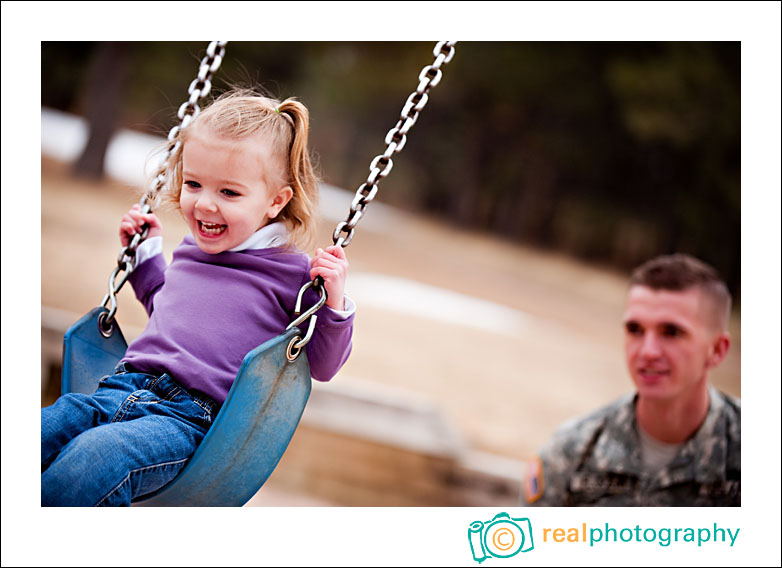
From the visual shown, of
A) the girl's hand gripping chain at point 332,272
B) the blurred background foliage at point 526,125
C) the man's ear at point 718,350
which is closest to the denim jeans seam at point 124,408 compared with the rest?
the girl's hand gripping chain at point 332,272

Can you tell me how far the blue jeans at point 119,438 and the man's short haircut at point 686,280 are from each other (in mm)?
1376

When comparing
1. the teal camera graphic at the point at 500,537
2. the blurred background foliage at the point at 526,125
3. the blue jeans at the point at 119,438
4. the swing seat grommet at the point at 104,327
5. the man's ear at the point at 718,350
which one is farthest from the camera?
the blurred background foliage at the point at 526,125

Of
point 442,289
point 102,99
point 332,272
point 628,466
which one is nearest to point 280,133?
point 332,272

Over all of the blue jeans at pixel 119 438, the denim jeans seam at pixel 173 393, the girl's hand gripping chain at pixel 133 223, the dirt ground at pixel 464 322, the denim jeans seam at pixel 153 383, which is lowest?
the blue jeans at pixel 119 438

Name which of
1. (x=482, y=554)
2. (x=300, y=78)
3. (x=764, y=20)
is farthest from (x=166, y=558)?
(x=300, y=78)

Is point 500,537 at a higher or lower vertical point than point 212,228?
lower

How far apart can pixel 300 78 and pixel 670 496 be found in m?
8.89

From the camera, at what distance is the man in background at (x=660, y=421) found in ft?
7.23

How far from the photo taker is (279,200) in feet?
4.69

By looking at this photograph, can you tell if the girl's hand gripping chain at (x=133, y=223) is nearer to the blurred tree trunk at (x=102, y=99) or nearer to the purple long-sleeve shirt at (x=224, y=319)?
the purple long-sleeve shirt at (x=224, y=319)

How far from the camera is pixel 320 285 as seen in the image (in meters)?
1.37

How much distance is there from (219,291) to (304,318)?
7.0 inches

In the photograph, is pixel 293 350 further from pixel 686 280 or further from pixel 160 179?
pixel 686 280

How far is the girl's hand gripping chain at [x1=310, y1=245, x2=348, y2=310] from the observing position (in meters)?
1.35
